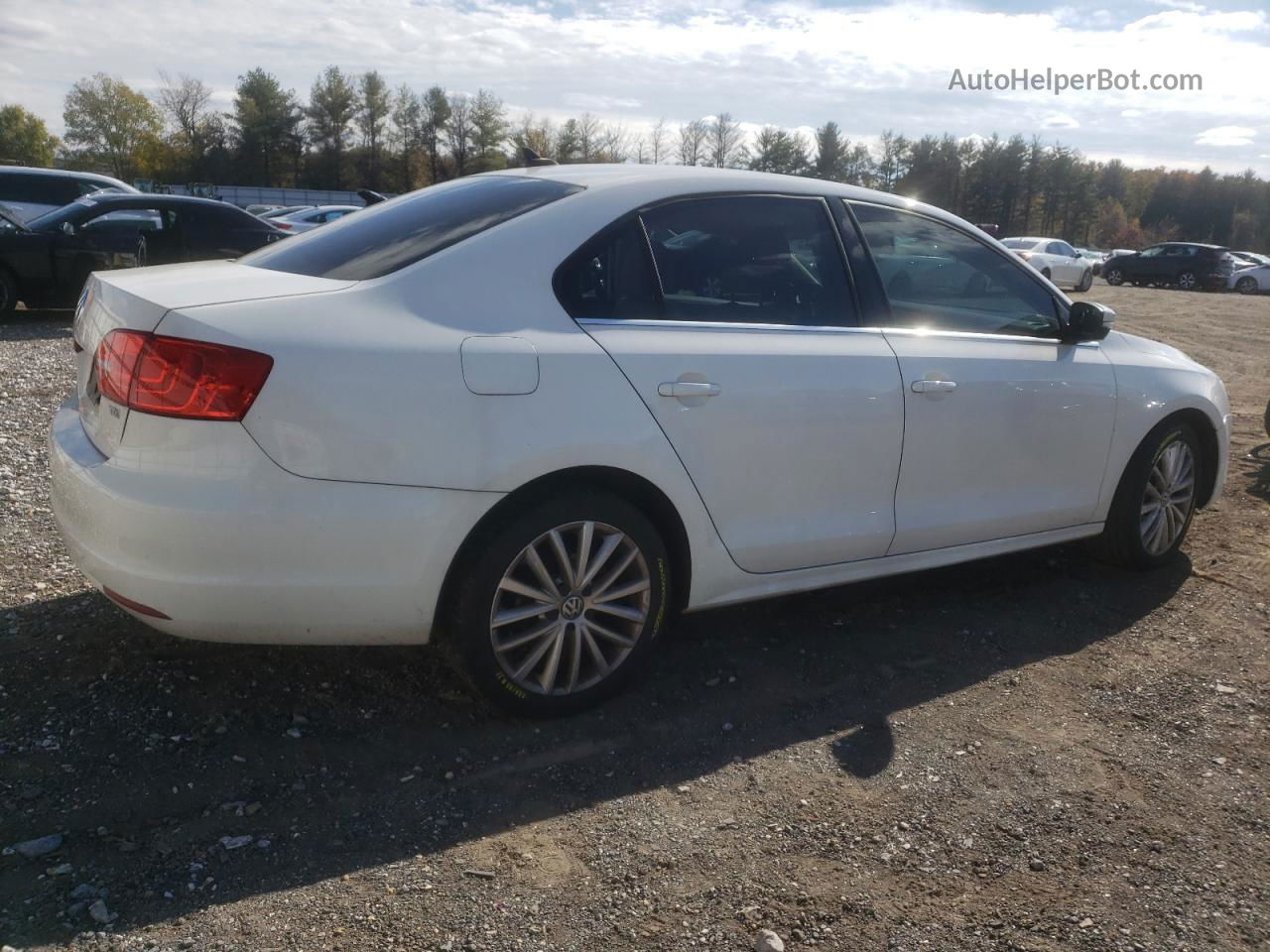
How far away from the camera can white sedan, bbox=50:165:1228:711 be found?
2.73m

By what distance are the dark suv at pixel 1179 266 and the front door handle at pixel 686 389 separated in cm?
3682

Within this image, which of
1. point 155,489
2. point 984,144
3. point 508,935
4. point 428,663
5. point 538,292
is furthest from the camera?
point 984,144

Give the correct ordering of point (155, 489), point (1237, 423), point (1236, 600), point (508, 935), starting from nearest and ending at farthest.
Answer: point (508, 935), point (155, 489), point (1236, 600), point (1237, 423)

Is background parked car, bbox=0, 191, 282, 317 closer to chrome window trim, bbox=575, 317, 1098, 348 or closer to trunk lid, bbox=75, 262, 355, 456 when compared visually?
trunk lid, bbox=75, 262, 355, 456

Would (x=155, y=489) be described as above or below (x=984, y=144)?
below

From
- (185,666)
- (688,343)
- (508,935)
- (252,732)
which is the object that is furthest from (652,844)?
(185,666)

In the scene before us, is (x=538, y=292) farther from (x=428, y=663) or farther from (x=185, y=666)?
(x=185, y=666)

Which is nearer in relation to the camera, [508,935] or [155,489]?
[508,935]

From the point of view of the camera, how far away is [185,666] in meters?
3.48

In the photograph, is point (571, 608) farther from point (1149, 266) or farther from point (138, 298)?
point (1149, 266)

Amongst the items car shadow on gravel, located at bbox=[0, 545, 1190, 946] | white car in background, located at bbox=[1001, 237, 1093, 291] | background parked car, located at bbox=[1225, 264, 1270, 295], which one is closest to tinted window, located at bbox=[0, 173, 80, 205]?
car shadow on gravel, located at bbox=[0, 545, 1190, 946]

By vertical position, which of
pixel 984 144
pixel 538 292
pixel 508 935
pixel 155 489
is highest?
pixel 984 144

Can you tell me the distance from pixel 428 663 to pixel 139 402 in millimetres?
1364

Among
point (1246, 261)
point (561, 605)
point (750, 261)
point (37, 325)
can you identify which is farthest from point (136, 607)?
point (1246, 261)
